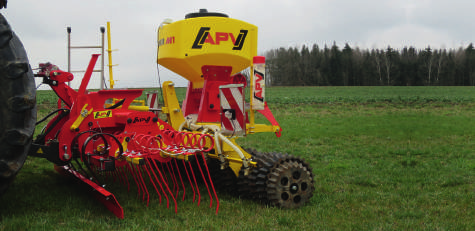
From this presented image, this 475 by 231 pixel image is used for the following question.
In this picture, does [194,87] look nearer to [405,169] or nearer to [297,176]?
[297,176]

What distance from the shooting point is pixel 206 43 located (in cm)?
545

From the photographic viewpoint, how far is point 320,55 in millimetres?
48719

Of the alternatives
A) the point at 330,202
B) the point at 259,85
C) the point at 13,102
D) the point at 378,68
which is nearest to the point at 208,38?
the point at 259,85

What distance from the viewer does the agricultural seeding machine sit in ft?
14.5

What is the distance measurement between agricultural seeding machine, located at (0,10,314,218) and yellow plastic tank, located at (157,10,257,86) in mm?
13

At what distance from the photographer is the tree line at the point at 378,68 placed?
71.2 ft

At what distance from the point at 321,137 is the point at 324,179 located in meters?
4.76

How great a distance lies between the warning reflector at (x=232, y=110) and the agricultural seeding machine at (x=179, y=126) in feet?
0.04

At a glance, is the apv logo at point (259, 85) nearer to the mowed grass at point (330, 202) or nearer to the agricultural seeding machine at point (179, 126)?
the agricultural seeding machine at point (179, 126)

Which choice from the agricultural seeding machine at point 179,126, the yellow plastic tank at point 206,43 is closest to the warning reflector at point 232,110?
the agricultural seeding machine at point 179,126

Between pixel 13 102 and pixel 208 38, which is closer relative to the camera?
pixel 13 102

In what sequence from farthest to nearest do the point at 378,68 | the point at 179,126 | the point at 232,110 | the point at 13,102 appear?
1. the point at 378,68
2. the point at 179,126
3. the point at 232,110
4. the point at 13,102

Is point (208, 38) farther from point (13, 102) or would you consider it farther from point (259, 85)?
point (13, 102)

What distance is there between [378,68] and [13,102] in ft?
84.2
